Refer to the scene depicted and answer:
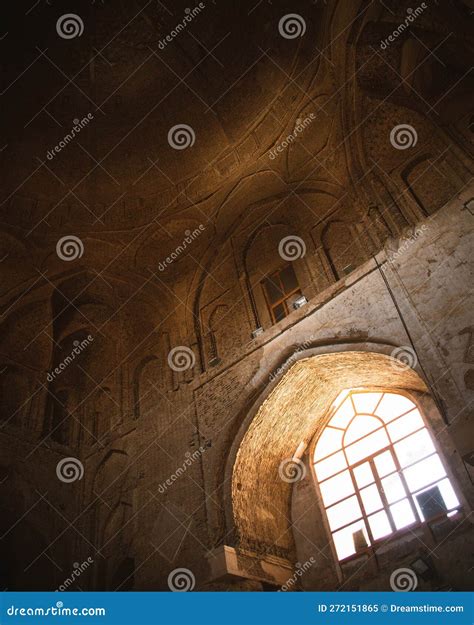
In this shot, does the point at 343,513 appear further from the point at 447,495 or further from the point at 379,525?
the point at 447,495

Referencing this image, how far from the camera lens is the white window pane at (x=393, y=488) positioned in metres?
6.96

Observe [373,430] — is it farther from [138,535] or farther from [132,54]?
[132,54]

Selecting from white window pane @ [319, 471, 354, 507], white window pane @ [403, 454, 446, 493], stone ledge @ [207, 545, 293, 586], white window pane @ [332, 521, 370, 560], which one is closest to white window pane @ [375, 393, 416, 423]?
white window pane @ [403, 454, 446, 493]

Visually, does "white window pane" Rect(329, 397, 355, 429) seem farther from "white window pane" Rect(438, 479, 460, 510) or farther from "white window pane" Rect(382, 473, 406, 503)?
"white window pane" Rect(438, 479, 460, 510)

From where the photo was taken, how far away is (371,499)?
7238mm

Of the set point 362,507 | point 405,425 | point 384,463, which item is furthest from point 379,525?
point 405,425

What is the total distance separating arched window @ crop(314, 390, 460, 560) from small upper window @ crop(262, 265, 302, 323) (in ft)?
Result: 5.28

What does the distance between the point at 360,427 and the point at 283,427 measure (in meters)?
1.13

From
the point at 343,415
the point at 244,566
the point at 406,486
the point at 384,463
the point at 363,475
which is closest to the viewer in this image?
the point at 244,566

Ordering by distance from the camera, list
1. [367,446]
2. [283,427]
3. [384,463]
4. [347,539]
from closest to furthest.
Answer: [347,539] < [384,463] < [367,446] < [283,427]

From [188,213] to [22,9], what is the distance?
15.7 feet

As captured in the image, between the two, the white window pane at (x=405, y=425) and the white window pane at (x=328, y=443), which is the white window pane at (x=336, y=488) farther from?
the white window pane at (x=405, y=425)

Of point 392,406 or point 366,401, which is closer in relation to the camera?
point 392,406

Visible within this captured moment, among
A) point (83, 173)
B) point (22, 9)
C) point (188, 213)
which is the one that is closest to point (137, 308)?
point (188, 213)
